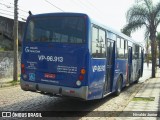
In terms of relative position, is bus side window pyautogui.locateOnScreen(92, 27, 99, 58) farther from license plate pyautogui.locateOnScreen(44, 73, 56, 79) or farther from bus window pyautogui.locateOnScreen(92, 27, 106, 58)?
license plate pyautogui.locateOnScreen(44, 73, 56, 79)

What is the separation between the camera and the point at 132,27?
2619cm

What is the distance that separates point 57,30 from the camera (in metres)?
9.48

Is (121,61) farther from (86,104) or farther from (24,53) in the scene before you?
(24,53)

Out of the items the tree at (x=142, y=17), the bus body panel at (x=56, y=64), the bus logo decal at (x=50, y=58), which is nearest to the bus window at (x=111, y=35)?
the bus body panel at (x=56, y=64)

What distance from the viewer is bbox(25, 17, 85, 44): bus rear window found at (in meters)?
9.19

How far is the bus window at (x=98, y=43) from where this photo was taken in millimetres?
9493

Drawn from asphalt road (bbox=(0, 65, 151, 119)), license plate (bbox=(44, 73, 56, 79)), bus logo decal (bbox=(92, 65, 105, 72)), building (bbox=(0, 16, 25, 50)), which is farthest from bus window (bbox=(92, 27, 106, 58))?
building (bbox=(0, 16, 25, 50))

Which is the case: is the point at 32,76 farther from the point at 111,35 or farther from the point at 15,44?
the point at 15,44

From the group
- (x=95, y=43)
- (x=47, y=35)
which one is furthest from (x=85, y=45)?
(x=47, y=35)

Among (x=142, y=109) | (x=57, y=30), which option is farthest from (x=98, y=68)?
(x=142, y=109)

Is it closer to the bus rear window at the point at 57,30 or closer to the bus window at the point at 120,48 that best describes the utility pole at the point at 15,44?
the bus window at the point at 120,48

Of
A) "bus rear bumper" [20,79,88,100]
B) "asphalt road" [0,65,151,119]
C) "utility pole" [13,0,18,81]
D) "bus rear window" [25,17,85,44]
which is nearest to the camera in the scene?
"bus rear bumper" [20,79,88,100]

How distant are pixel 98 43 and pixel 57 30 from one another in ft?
4.80

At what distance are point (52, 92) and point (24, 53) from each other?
170cm
